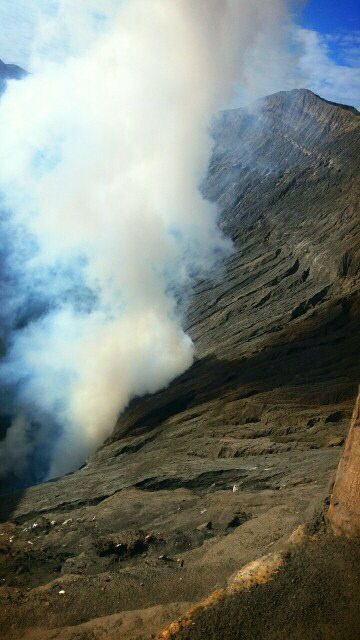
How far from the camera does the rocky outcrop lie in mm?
5906

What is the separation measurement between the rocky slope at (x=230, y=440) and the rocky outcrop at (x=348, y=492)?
58 centimetres

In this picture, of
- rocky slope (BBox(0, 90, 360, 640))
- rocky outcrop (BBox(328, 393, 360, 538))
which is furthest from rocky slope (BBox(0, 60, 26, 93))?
rocky outcrop (BBox(328, 393, 360, 538))

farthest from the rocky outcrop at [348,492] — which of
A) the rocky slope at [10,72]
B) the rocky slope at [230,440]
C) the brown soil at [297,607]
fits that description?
the rocky slope at [10,72]

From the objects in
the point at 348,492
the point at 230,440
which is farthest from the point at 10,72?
the point at 348,492

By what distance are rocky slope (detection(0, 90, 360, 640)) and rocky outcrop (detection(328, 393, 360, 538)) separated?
576 millimetres

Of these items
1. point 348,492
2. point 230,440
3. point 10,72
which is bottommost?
point 348,492

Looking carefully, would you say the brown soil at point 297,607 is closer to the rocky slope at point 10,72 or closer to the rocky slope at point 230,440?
the rocky slope at point 230,440

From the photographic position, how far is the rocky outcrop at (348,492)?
5906mm

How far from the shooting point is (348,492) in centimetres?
616

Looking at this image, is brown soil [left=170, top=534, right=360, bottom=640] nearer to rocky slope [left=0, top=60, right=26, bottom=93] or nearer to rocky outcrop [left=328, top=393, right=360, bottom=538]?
rocky outcrop [left=328, top=393, right=360, bottom=538]

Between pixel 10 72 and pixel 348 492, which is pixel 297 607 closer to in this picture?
pixel 348 492

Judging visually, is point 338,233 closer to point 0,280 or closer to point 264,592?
point 264,592

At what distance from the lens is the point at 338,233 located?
801 inches

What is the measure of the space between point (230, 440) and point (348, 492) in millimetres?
7668
